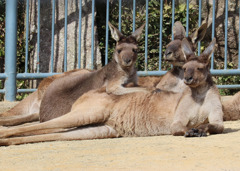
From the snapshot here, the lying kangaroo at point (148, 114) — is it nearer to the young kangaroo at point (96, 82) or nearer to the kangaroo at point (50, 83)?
the young kangaroo at point (96, 82)

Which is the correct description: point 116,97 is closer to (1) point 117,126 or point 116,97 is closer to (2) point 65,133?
(1) point 117,126

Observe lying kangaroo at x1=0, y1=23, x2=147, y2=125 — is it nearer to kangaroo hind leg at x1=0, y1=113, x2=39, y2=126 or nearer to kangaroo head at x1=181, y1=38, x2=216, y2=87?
kangaroo hind leg at x1=0, y1=113, x2=39, y2=126

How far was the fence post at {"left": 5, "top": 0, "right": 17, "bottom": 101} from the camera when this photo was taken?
9102 millimetres

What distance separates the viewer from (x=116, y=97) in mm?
6203

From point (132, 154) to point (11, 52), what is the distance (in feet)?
17.4

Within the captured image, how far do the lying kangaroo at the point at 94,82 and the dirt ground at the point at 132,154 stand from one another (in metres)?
1.46

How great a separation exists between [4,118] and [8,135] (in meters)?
1.97

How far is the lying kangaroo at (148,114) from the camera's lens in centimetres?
557

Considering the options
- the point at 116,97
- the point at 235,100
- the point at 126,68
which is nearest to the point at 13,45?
the point at 126,68

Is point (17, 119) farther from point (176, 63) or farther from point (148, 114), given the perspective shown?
point (176, 63)

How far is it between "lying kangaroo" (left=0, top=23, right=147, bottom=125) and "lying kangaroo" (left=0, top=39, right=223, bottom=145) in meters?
0.75

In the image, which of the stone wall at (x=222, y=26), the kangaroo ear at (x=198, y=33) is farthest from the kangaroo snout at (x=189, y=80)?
the stone wall at (x=222, y=26)

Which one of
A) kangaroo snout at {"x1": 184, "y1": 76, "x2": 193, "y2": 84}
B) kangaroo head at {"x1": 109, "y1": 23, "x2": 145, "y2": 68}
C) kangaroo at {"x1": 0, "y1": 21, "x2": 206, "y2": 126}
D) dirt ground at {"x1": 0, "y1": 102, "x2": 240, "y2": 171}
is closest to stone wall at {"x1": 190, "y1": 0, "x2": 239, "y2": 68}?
kangaroo at {"x1": 0, "y1": 21, "x2": 206, "y2": 126}

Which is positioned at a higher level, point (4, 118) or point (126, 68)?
point (126, 68)
